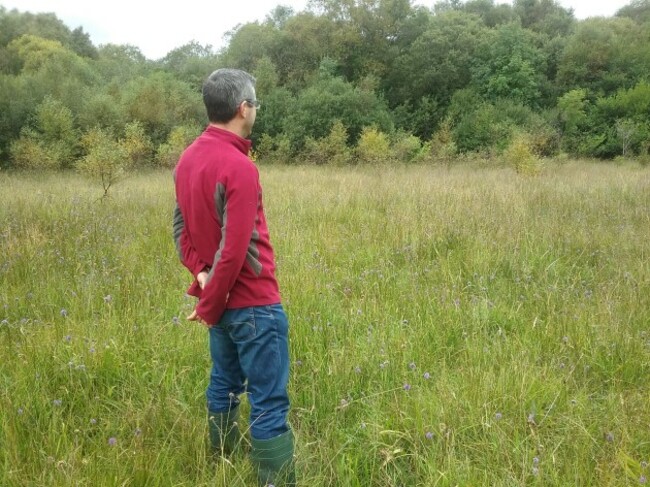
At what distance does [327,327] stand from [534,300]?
170cm

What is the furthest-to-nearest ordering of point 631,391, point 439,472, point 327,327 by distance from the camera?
point 327,327 → point 631,391 → point 439,472

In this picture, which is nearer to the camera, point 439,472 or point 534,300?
point 439,472

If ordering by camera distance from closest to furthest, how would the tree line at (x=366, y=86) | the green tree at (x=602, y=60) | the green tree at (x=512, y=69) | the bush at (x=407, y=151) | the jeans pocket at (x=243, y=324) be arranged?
the jeans pocket at (x=243, y=324)
the bush at (x=407, y=151)
the tree line at (x=366, y=86)
the green tree at (x=602, y=60)
the green tree at (x=512, y=69)

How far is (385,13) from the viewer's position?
38.3 m

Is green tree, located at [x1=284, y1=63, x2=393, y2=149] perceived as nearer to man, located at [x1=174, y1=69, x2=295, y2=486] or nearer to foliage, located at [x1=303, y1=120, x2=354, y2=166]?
foliage, located at [x1=303, y1=120, x2=354, y2=166]

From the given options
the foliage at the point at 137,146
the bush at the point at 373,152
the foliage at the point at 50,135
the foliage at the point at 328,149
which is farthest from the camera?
the foliage at the point at 328,149

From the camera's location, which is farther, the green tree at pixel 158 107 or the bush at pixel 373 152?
the green tree at pixel 158 107

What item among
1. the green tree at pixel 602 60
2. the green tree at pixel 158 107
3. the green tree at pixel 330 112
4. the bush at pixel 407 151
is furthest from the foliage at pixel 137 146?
the green tree at pixel 602 60

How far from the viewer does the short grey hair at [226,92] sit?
181cm

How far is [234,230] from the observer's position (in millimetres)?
1744

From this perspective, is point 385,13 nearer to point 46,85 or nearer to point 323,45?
point 323,45

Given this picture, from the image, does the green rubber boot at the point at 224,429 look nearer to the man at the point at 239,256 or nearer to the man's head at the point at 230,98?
the man at the point at 239,256

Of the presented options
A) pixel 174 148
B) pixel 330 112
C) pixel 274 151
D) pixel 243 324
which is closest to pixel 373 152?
pixel 174 148

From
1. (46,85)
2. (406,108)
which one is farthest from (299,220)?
(406,108)
